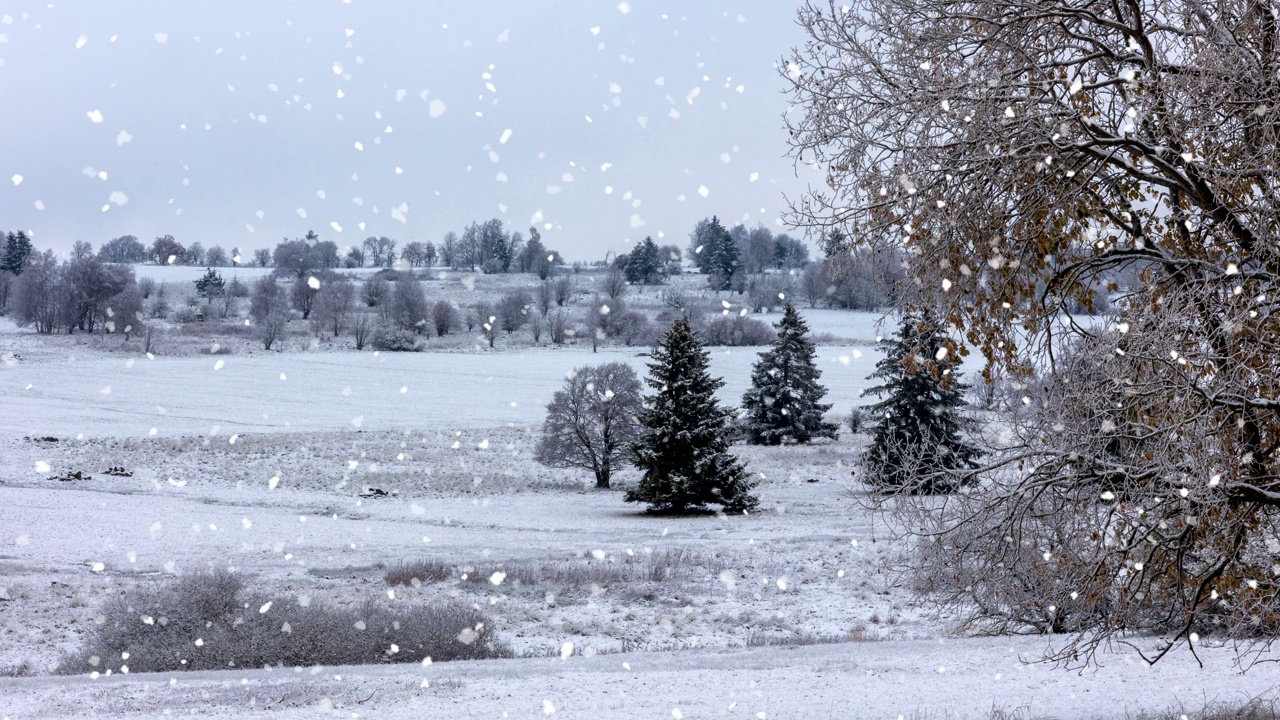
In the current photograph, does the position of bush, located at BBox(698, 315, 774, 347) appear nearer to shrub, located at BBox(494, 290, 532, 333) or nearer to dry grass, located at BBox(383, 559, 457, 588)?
shrub, located at BBox(494, 290, 532, 333)

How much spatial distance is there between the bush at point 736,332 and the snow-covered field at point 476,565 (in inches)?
1017

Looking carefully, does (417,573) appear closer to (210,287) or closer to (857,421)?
(857,421)

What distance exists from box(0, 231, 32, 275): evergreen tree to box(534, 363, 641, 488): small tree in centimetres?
11014

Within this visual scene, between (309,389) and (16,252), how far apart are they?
86.3m

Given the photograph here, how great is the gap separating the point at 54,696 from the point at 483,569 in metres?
11.5

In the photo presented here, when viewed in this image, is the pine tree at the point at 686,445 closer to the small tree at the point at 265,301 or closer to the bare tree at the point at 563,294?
the small tree at the point at 265,301

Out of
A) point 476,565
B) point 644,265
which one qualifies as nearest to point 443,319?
point 644,265

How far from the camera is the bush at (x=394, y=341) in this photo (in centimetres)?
8731

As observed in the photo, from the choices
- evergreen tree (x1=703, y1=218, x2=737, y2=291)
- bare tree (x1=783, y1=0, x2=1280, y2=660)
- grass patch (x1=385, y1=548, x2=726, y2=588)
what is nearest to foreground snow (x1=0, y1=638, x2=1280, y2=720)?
bare tree (x1=783, y1=0, x2=1280, y2=660)

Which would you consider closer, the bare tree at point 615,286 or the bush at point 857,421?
the bush at point 857,421

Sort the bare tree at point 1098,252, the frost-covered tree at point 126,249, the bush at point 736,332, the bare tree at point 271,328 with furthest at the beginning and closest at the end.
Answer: the frost-covered tree at point 126,249, the bush at point 736,332, the bare tree at point 271,328, the bare tree at point 1098,252

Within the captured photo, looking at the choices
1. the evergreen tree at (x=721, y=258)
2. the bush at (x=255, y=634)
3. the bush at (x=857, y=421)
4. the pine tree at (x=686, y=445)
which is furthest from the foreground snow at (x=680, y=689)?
the evergreen tree at (x=721, y=258)

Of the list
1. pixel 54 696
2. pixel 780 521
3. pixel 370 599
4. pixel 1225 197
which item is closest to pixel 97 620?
pixel 370 599

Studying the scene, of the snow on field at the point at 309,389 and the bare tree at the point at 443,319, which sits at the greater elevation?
the bare tree at the point at 443,319
